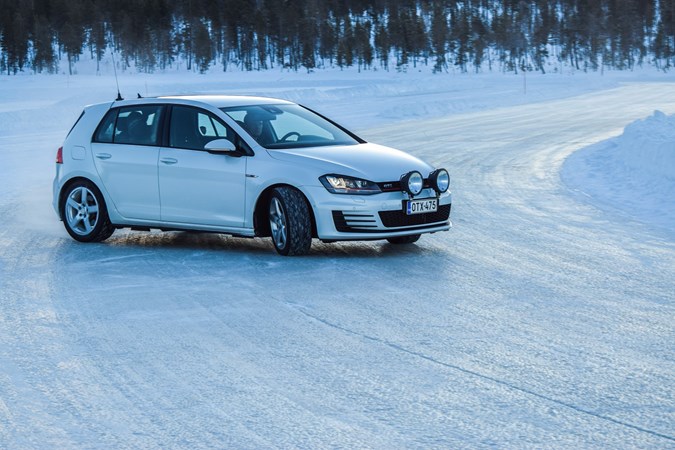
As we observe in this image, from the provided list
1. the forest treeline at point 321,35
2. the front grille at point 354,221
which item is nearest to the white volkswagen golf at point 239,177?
the front grille at point 354,221

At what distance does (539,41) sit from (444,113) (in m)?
100

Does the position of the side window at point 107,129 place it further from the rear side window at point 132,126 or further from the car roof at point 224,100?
the car roof at point 224,100

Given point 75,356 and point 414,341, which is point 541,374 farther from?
point 75,356

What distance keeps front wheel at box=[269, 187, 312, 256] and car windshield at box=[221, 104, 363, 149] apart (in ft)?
1.99

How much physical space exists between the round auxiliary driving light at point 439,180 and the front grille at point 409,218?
0.62 ft

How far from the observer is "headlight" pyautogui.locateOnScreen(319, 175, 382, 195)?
1014 cm

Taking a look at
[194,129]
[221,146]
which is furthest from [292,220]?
[194,129]

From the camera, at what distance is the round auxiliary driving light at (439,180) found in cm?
1044

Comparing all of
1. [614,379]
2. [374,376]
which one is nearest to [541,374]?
[614,379]

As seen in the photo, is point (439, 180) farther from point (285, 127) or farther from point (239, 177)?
point (239, 177)

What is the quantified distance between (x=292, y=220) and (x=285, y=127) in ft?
3.54

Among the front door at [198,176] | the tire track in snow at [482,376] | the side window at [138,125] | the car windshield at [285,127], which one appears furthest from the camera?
the side window at [138,125]

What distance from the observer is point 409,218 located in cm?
1034

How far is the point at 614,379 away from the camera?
6.02 meters
